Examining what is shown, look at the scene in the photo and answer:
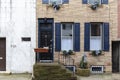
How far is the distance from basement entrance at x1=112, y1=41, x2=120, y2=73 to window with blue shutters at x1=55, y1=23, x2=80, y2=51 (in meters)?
2.94

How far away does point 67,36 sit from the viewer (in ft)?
81.8

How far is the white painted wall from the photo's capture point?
80.7ft

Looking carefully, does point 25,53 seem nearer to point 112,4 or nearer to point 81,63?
point 81,63

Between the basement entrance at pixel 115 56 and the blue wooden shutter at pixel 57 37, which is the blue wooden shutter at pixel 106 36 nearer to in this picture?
the basement entrance at pixel 115 56

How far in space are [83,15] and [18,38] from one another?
4.63 m

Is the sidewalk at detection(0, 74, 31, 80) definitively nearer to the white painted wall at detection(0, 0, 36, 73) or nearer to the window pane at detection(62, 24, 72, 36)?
the white painted wall at detection(0, 0, 36, 73)

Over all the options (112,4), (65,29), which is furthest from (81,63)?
(112,4)

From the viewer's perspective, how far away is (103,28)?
81.0 feet

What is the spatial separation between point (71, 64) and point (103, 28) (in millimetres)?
3241

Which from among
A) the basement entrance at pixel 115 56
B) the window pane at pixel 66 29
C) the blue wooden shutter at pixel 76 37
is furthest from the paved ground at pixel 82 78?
the window pane at pixel 66 29

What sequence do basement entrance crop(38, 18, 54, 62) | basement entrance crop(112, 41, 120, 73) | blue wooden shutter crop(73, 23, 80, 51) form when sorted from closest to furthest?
blue wooden shutter crop(73, 23, 80, 51)
basement entrance crop(38, 18, 54, 62)
basement entrance crop(112, 41, 120, 73)

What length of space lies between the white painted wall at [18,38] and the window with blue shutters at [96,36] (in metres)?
3.56

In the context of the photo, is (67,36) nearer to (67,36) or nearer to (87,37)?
(67,36)

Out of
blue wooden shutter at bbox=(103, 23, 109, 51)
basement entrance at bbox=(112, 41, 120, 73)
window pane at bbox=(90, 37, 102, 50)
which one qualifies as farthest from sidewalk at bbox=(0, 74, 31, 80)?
basement entrance at bbox=(112, 41, 120, 73)
